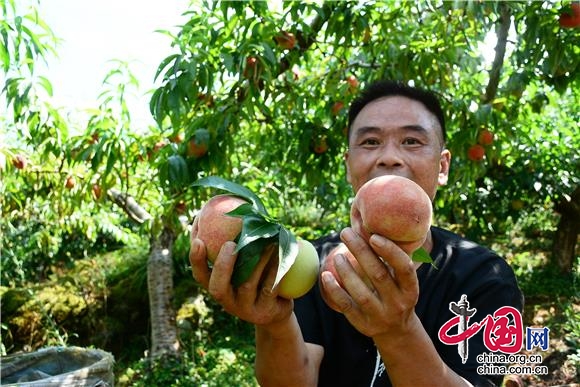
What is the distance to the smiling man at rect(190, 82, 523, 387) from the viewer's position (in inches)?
44.9

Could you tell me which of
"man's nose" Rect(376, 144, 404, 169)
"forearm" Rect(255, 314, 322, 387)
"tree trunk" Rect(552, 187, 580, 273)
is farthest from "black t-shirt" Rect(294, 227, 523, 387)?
"tree trunk" Rect(552, 187, 580, 273)

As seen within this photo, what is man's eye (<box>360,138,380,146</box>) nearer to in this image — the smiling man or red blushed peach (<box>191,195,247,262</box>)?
the smiling man

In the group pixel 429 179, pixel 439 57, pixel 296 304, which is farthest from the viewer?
pixel 439 57

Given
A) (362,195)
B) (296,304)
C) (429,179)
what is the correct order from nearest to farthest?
(362,195)
(429,179)
(296,304)

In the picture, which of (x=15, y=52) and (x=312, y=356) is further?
(x=15, y=52)

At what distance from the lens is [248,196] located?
1285 millimetres

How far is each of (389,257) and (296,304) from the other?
29.3 inches

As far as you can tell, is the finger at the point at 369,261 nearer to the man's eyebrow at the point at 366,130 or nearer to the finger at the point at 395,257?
the finger at the point at 395,257

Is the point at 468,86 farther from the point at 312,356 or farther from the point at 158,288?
the point at 312,356

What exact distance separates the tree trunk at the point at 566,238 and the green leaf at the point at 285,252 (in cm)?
543

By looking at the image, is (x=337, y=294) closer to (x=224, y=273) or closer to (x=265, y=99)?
(x=224, y=273)

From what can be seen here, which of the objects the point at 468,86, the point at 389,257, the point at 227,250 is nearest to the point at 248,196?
the point at 227,250

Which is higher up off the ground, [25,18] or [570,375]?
[25,18]

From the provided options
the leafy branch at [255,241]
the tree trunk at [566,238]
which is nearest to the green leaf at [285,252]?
the leafy branch at [255,241]
